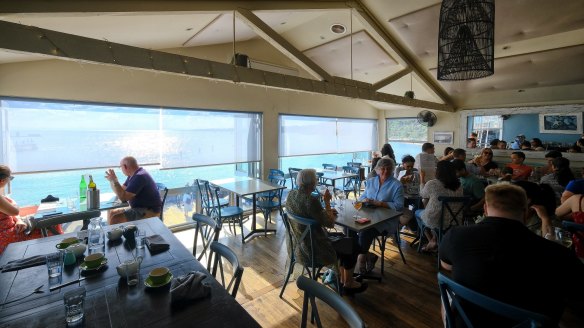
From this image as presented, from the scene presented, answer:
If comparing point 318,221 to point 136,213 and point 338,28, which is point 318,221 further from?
point 338,28

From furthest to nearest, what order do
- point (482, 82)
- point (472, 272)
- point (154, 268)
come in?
point (482, 82)
point (154, 268)
point (472, 272)

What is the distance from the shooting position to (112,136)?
389 cm

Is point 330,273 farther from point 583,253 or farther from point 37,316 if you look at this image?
Answer: point 37,316

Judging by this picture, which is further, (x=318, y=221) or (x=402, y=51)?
(x=402, y=51)

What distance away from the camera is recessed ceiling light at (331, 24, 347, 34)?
4351mm

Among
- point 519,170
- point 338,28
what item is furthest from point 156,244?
point 519,170

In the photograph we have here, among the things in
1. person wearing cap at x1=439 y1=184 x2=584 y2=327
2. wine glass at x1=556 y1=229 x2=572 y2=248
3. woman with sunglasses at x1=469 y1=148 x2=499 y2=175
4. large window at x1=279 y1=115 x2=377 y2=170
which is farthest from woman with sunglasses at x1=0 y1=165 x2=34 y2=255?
woman with sunglasses at x1=469 y1=148 x2=499 y2=175

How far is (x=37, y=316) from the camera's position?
1.21m

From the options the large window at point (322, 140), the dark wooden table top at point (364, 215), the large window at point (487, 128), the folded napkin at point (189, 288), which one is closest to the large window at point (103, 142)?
the large window at point (322, 140)

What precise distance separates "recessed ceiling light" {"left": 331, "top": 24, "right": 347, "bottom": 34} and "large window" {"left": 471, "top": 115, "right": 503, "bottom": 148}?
412 cm

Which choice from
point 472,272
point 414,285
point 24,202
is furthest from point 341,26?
point 24,202

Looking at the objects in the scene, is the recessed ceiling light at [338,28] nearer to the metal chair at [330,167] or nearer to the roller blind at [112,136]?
the roller blind at [112,136]

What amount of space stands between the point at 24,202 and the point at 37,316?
3212mm

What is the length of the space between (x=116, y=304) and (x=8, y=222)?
83.7 inches
